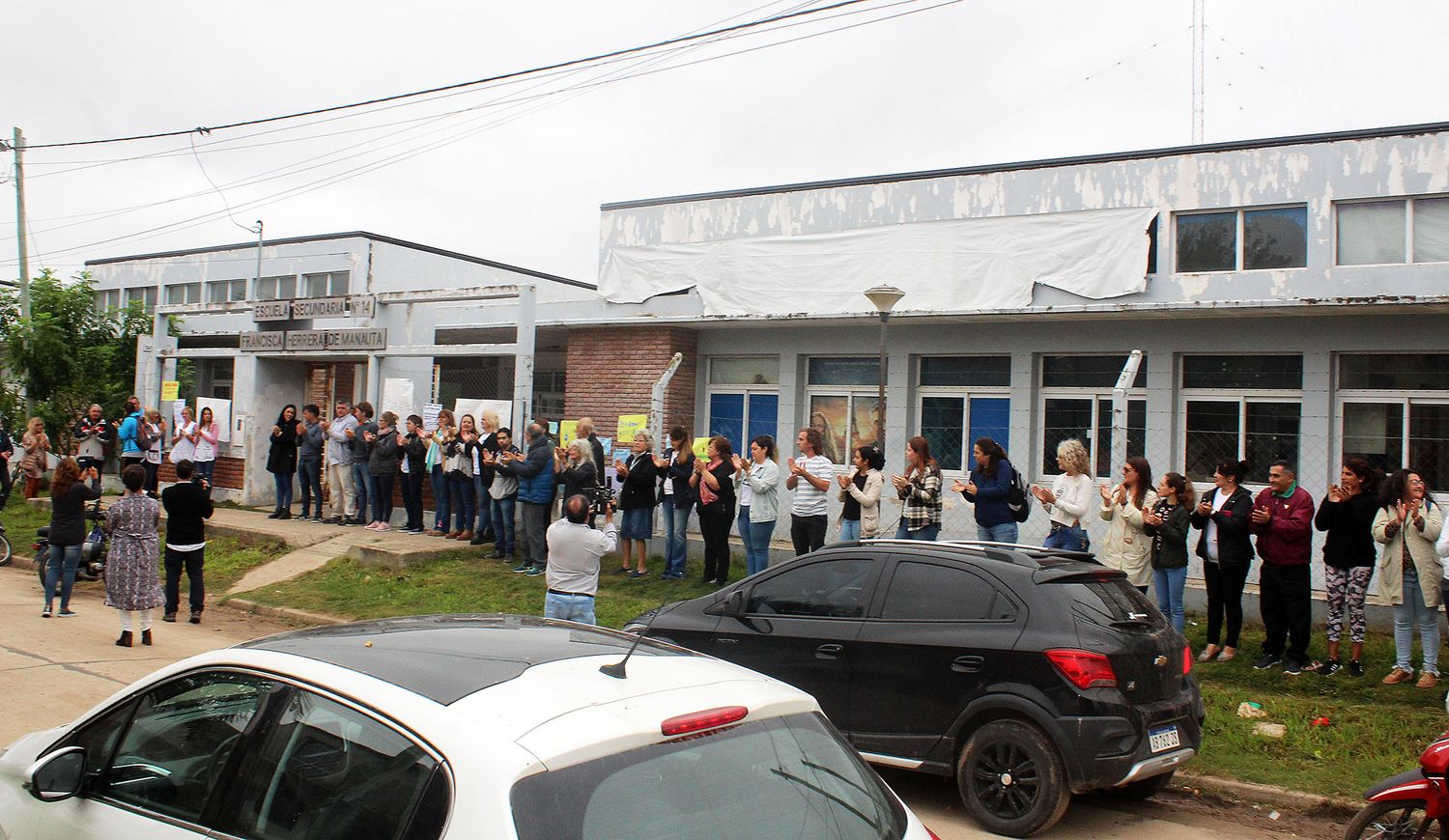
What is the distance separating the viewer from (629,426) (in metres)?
16.1

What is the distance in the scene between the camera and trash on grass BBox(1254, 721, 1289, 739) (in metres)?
8.17

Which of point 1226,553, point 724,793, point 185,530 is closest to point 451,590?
point 185,530

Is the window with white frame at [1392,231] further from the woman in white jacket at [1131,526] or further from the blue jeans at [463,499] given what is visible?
the blue jeans at [463,499]

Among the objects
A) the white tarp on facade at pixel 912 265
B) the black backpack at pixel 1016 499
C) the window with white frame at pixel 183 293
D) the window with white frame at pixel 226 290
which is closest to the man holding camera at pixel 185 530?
the white tarp on facade at pixel 912 265

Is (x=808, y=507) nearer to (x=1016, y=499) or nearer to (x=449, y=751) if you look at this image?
(x=1016, y=499)

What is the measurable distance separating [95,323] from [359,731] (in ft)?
79.1

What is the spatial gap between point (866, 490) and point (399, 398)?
873 centimetres

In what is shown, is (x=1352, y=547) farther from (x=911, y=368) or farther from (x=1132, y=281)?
(x=911, y=368)

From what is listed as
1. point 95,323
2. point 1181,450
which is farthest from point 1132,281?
point 95,323

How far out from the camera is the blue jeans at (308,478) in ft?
59.7

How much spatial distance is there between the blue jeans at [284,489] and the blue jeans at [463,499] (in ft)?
12.4

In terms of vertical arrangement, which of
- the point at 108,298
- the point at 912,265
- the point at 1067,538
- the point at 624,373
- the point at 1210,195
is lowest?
the point at 1067,538

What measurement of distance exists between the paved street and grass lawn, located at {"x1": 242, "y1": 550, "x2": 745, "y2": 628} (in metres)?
0.86

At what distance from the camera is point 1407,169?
38.3 feet
